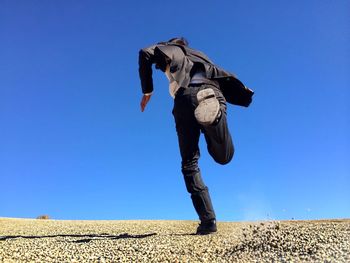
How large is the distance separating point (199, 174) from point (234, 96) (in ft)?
4.74

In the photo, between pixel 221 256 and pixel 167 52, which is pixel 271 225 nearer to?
pixel 221 256

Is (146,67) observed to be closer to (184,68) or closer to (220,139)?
(184,68)

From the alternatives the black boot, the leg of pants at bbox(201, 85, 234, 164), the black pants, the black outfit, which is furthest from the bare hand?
the black boot

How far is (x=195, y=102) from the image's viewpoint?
5.96 metres

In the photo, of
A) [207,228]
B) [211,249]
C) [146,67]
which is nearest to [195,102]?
[146,67]

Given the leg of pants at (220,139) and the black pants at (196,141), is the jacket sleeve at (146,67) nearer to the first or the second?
the black pants at (196,141)

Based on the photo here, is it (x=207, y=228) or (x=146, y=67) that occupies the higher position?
(x=146, y=67)

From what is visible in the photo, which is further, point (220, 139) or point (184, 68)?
point (184, 68)

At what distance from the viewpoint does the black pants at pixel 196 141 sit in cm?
588

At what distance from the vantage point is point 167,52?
253 inches

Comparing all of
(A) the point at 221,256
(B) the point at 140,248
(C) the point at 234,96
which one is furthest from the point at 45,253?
(C) the point at 234,96

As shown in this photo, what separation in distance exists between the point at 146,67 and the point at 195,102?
1.23 m

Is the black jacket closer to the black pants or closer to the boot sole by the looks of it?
the black pants

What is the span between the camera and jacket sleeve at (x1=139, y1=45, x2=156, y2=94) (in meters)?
6.58
